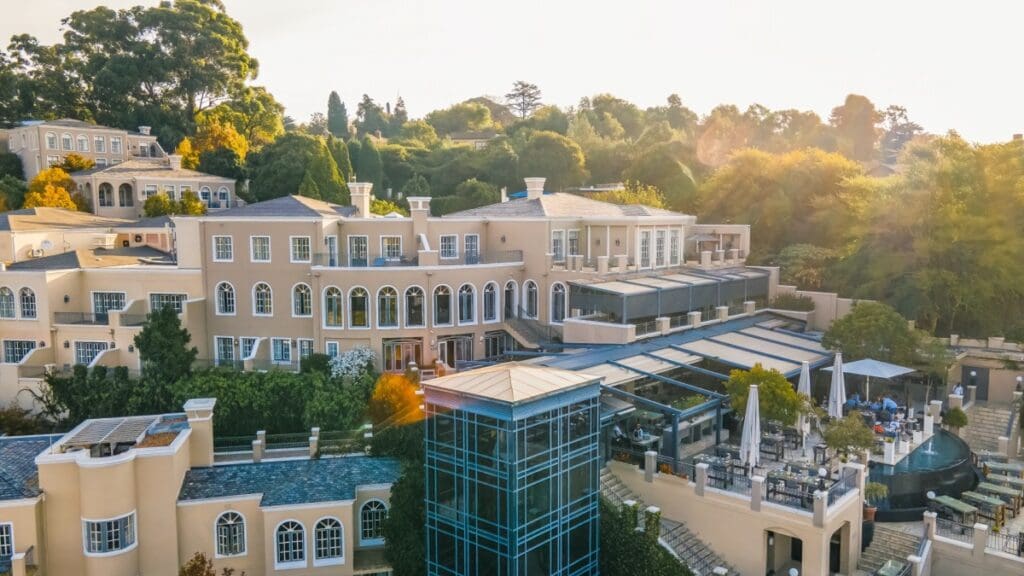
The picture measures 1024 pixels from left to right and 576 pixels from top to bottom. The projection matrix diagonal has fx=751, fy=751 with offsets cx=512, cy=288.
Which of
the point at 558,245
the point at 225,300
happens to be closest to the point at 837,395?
the point at 558,245

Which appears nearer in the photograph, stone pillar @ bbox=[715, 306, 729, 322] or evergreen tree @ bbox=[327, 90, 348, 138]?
stone pillar @ bbox=[715, 306, 729, 322]

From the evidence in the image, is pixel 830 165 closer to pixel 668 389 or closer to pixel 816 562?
pixel 668 389

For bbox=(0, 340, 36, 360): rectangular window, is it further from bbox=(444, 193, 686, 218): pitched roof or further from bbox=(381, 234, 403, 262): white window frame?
bbox=(444, 193, 686, 218): pitched roof

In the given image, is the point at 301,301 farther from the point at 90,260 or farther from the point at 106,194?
the point at 106,194

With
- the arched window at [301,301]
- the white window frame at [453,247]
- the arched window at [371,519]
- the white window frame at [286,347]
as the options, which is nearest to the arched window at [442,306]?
the white window frame at [453,247]

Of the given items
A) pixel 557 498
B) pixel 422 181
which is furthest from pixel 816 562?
pixel 422 181

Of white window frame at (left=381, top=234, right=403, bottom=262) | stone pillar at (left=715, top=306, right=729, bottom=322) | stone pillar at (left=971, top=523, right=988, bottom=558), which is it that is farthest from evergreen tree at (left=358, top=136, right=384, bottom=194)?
stone pillar at (left=971, top=523, right=988, bottom=558)

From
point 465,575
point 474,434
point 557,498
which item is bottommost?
point 465,575
